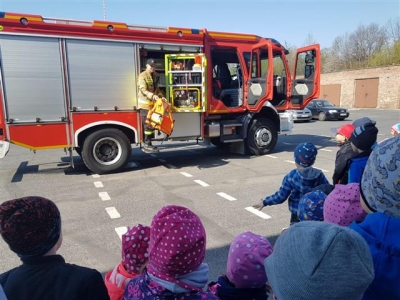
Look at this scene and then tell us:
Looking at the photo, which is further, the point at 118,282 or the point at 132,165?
the point at 132,165

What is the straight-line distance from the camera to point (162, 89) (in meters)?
8.33

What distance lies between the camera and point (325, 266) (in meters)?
0.95

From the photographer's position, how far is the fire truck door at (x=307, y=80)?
941 cm

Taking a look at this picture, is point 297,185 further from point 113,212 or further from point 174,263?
point 113,212

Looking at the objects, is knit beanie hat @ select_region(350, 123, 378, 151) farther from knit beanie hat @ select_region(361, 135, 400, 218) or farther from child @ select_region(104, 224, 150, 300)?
child @ select_region(104, 224, 150, 300)

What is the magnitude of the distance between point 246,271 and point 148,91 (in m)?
6.29

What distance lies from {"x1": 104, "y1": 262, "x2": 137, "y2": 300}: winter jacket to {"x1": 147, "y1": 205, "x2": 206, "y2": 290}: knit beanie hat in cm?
46

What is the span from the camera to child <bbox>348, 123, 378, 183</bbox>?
119 inches

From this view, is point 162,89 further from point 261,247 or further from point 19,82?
point 261,247

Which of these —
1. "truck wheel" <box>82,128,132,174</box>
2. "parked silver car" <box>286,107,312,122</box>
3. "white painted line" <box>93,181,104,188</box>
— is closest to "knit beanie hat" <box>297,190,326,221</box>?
"white painted line" <box>93,181,104,188</box>

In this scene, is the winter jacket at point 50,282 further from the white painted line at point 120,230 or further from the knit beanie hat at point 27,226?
the white painted line at point 120,230

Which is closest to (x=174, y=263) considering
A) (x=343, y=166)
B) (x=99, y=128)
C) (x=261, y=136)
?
(x=343, y=166)

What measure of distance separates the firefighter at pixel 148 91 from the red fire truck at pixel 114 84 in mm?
183

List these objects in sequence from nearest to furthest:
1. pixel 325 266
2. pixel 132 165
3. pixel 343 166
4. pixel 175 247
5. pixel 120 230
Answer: pixel 325 266
pixel 175 247
pixel 343 166
pixel 120 230
pixel 132 165
